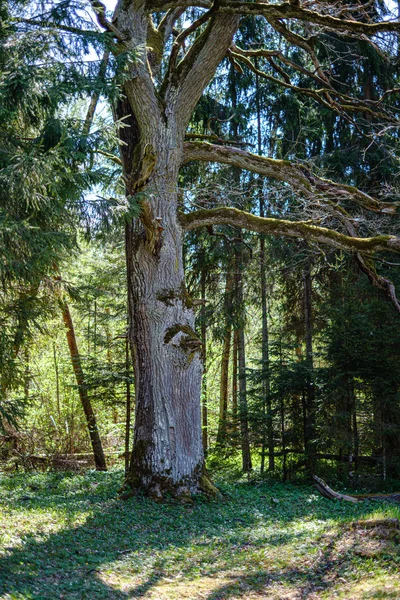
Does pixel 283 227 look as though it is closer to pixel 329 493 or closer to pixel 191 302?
pixel 191 302

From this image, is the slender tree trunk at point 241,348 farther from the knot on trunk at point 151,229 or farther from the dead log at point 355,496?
the knot on trunk at point 151,229

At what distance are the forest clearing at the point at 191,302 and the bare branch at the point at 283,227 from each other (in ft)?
0.12

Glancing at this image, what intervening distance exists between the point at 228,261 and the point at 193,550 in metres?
8.71

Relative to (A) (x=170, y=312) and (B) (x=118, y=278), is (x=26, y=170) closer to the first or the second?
(A) (x=170, y=312)

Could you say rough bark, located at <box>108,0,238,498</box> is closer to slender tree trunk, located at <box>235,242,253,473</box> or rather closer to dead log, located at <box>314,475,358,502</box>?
dead log, located at <box>314,475,358,502</box>

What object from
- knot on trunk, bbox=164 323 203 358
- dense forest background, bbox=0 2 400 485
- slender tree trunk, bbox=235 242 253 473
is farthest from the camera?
slender tree trunk, bbox=235 242 253 473

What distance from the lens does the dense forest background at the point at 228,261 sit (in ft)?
20.8

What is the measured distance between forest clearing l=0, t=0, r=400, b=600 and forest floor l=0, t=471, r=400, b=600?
31mm

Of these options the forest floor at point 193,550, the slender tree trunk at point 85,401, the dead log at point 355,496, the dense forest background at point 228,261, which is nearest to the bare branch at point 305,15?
the dense forest background at point 228,261

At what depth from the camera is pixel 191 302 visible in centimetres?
852

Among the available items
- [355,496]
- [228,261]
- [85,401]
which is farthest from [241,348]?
[355,496]

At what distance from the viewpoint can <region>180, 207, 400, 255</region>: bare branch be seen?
340 inches

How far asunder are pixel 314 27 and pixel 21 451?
11135mm

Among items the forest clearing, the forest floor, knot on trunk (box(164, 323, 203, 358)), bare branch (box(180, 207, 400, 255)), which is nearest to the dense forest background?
the forest clearing
